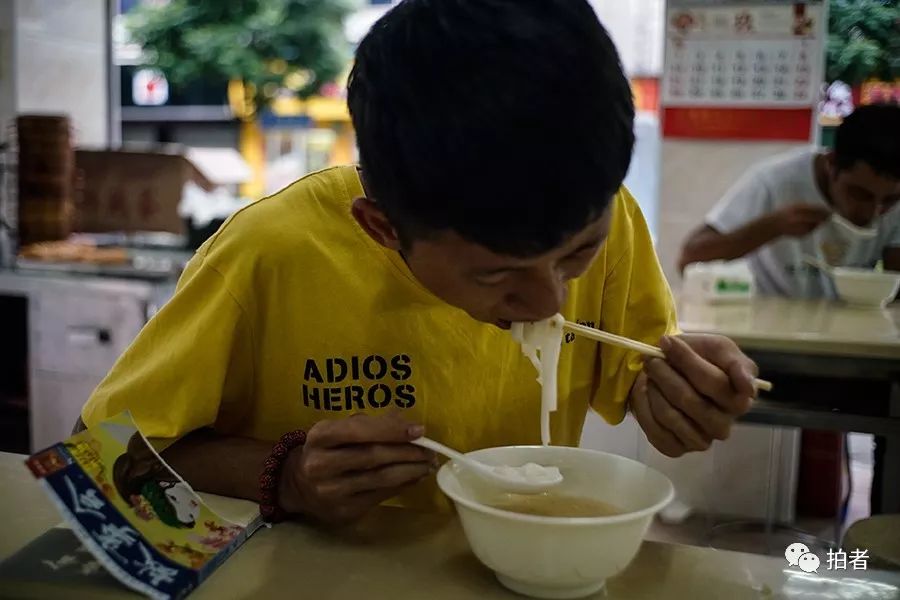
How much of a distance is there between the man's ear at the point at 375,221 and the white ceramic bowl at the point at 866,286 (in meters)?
2.51

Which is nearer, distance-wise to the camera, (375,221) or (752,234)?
(375,221)

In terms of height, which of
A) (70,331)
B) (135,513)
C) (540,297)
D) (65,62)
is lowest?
(70,331)

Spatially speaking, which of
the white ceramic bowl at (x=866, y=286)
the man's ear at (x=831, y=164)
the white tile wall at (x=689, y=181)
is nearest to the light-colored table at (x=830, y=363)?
the white ceramic bowl at (x=866, y=286)

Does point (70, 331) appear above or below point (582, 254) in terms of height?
below

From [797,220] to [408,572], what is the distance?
258cm

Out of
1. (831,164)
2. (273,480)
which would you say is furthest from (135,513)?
(831,164)

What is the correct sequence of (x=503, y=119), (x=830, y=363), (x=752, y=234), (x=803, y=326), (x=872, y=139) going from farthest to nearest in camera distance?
(x=752, y=234), (x=872, y=139), (x=803, y=326), (x=830, y=363), (x=503, y=119)

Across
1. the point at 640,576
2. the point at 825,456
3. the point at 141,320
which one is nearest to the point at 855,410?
the point at 825,456

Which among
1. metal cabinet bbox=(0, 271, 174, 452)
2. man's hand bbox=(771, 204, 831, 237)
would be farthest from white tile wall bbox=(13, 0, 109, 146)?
man's hand bbox=(771, 204, 831, 237)

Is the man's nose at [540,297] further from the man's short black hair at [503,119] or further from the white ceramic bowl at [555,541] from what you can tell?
the white ceramic bowl at [555,541]

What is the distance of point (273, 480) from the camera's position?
39.8 inches

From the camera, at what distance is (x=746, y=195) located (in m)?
3.39

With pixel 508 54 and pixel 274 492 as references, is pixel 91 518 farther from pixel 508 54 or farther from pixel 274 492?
pixel 508 54

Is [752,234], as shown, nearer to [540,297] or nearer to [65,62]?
[540,297]
